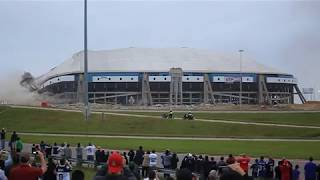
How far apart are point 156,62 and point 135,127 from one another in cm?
9694

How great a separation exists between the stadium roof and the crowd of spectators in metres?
118

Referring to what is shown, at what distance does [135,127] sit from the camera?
61.9m

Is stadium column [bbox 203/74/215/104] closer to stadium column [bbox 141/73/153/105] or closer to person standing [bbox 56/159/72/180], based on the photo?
stadium column [bbox 141/73/153/105]

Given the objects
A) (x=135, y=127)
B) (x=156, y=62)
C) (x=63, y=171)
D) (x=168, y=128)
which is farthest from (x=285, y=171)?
(x=156, y=62)

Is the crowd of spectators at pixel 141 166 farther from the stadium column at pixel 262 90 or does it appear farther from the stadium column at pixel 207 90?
the stadium column at pixel 262 90

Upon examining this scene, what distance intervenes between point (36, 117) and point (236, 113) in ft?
90.9

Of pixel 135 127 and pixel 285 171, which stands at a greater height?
pixel 135 127

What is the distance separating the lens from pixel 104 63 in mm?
157875

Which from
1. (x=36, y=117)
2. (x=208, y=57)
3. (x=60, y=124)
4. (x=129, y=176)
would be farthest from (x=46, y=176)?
(x=208, y=57)

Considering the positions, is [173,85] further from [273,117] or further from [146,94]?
[273,117]

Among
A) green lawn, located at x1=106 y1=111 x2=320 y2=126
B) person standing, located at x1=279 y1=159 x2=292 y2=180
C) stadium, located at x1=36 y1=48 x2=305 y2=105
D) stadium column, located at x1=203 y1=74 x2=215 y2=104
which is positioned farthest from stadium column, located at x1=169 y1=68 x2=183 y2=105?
person standing, located at x1=279 y1=159 x2=292 y2=180

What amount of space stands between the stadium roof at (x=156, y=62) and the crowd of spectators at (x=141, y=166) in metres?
118

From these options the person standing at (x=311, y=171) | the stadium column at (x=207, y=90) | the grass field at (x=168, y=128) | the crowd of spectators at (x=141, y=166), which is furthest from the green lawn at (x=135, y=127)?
the stadium column at (x=207, y=90)

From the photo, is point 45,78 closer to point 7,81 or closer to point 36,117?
point 7,81
